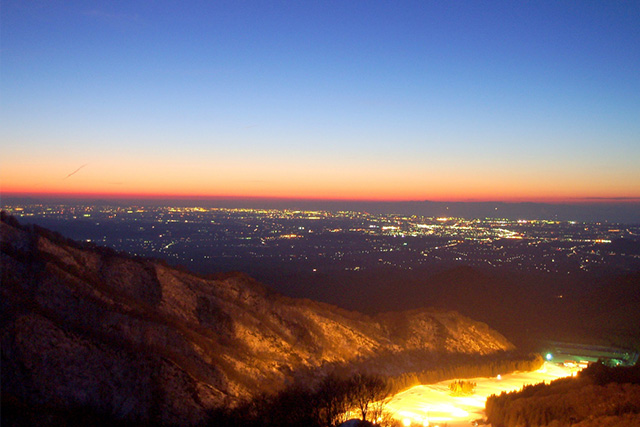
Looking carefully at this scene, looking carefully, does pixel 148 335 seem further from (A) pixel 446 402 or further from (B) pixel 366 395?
(A) pixel 446 402

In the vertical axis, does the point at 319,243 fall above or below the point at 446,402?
above

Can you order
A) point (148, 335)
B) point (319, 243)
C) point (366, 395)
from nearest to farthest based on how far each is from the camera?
point (366, 395) → point (148, 335) → point (319, 243)

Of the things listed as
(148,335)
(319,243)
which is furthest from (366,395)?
(319,243)

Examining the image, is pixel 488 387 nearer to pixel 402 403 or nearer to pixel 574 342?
pixel 402 403

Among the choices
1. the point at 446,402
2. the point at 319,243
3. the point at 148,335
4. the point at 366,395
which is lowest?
the point at 446,402

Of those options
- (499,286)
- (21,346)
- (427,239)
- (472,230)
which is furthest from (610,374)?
(472,230)

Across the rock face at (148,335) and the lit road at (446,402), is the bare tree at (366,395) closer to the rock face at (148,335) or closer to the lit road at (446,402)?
the lit road at (446,402)
